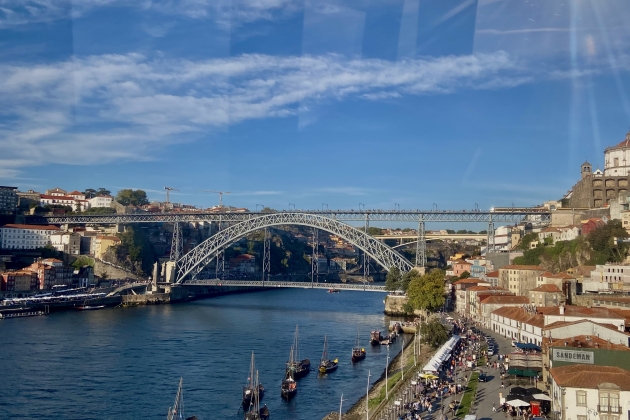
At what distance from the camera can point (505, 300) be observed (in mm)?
15898

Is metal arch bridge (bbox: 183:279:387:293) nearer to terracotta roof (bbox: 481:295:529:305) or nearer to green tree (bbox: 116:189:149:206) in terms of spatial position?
terracotta roof (bbox: 481:295:529:305)

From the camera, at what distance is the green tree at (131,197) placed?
146ft

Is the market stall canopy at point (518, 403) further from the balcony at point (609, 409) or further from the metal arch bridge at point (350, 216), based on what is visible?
the metal arch bridge at point (350, 216)

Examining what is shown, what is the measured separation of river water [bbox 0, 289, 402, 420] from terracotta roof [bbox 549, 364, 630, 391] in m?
3.88

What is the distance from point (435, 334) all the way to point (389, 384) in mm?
3013

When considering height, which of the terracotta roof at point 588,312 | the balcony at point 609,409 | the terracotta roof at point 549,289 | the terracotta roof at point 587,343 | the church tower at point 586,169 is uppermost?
the church tower at point 586,169

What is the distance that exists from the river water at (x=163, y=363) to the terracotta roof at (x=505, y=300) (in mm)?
2654

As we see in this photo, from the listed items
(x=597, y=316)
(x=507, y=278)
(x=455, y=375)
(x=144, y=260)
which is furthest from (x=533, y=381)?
(x=144, y=260)

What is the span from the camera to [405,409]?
8016mm

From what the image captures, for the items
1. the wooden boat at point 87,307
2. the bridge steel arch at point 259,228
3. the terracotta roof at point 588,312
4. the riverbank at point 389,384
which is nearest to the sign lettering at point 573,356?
the riverbank at point 389,384

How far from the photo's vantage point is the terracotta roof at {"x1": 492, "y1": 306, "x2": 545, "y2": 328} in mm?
11873

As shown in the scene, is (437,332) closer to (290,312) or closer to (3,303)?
(290,312)

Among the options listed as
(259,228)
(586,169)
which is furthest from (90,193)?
(586,169)

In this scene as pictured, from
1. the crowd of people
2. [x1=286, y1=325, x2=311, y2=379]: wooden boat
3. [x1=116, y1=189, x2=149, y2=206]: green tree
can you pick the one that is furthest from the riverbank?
[x1=116, y1=189, x2=149, y2=206]: green tree
